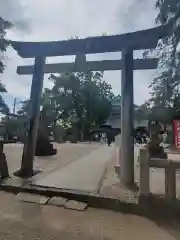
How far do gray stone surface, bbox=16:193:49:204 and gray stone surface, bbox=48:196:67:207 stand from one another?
10cm

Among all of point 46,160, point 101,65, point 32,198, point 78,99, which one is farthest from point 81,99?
point 32,198

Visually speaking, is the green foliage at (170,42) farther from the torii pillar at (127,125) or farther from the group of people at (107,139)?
the group of people at (107,139)

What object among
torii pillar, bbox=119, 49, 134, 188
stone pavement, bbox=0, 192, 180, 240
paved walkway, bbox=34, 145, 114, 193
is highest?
torii pillar, bbox=119, 49, 134, 188

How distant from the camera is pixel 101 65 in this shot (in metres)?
7.56

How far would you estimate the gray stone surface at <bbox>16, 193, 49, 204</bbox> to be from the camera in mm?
5250

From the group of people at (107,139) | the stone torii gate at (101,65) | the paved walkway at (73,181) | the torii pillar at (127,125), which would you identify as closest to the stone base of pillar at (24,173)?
the stone torii gate at (101,65)

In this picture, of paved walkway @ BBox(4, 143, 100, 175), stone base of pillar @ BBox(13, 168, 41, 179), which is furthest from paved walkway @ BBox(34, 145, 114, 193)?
paved walkway @ BBox(4, 143, 100, 175)

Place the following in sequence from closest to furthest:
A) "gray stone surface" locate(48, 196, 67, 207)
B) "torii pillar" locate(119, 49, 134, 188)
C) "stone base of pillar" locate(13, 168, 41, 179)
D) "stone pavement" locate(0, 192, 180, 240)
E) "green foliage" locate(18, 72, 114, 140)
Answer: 1. "stone pavement" locate(0, 192, 180, 240)
2. "gray stone surface" locate(48, 196, 67, 207)
3. "torii pillar" locate(119, 49, 134, 188)
4. "stone base of pillar" locate(13, 168, 41, 179)
5. "green foliage" locate(18, 72, 114, 140)

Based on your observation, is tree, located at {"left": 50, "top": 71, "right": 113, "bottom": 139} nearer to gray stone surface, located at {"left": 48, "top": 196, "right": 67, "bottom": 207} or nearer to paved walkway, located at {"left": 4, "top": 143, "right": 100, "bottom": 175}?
paved walkway, located at {"left": 4, "top": 143, "right": 100, "bottom": 175}

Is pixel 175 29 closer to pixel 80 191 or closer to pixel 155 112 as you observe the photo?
pixel 80 191

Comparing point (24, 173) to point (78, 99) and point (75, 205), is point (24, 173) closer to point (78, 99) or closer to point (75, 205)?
point (75, 205)

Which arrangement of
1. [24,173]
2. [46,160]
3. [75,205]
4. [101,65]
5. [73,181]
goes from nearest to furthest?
[75,205] → [73,181] → [24,173] → [101,65] → [46,160]

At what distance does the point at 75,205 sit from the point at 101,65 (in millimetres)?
3967

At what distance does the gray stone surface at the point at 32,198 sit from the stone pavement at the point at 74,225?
187 millimetres
